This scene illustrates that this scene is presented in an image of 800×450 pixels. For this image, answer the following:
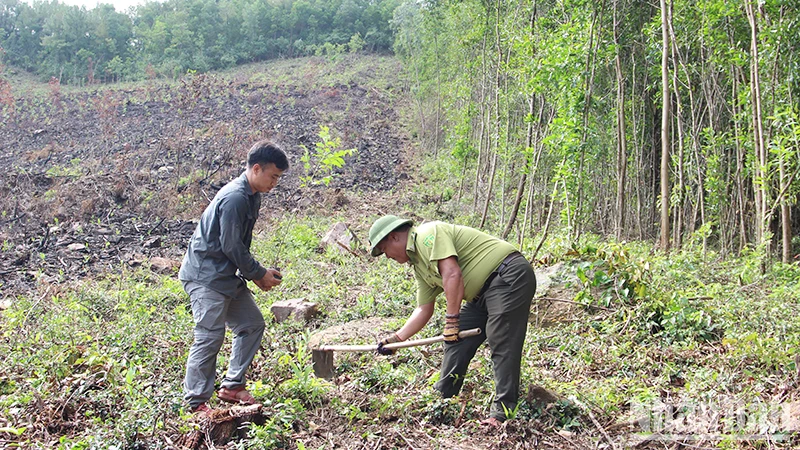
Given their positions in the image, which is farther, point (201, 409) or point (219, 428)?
point (201, 409)

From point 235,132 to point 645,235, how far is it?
1322 cm

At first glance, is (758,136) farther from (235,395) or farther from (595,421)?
(235,395)

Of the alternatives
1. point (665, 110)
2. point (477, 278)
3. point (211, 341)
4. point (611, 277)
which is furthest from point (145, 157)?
point (477, 278)

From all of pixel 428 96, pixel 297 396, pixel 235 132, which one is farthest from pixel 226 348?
pixel 428 96

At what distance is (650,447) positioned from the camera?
116 inches

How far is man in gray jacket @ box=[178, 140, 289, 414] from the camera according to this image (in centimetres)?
330

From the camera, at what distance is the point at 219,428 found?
3.00 meters

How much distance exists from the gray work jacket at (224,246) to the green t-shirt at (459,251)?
1.01 m

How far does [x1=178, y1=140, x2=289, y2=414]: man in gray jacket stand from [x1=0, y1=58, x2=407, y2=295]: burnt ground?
5.00 m

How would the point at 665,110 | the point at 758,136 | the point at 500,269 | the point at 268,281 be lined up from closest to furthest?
the point at 500,269
the point at 268,281
the point at 758,136
the point at 665,110

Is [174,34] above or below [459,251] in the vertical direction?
above

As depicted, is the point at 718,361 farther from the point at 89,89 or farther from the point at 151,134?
the point at 89,89

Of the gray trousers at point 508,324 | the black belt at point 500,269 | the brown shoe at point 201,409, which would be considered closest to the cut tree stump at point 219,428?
the brown shoe at point 201,409

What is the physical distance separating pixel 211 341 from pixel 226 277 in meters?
0.39
